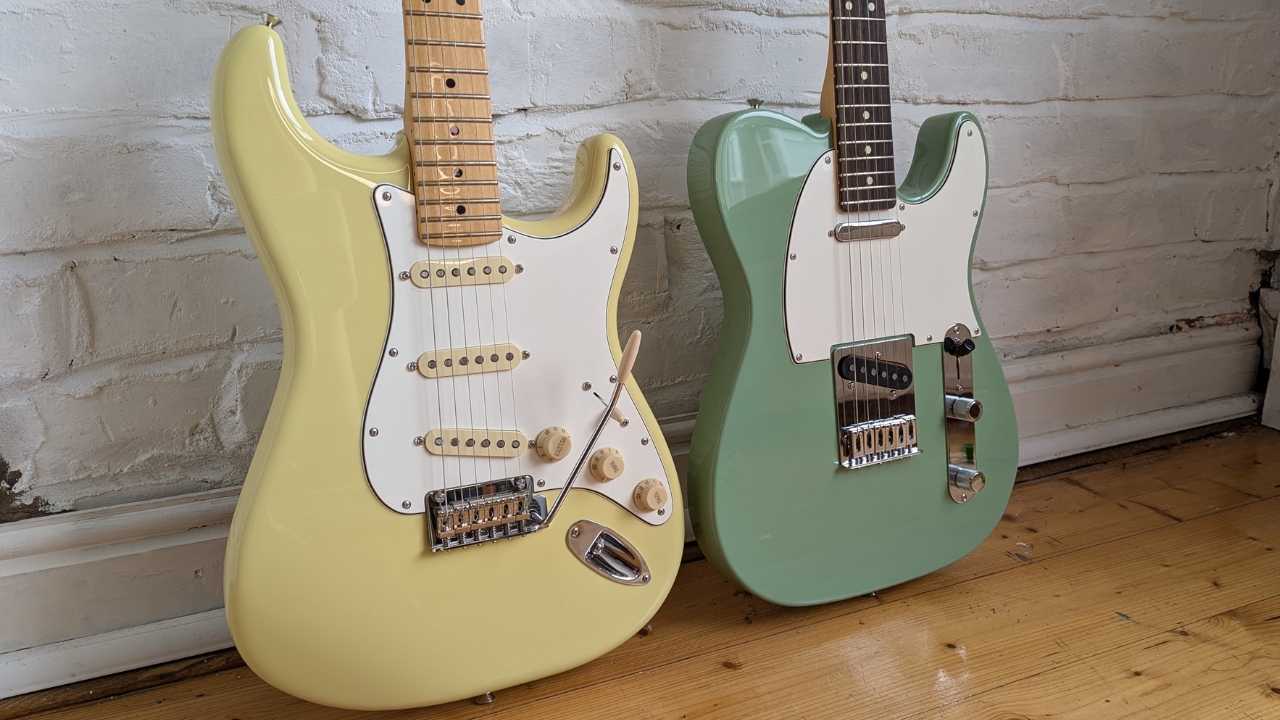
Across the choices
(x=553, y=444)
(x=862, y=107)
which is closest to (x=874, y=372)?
(x=862, y=107)

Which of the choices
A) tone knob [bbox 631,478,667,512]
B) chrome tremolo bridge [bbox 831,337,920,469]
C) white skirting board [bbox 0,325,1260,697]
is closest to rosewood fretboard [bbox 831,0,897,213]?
chrome tremolo bridge [bbox 831,337,920,469]

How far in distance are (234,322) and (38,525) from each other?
291 millimetres

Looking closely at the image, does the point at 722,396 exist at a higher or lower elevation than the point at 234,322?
lower

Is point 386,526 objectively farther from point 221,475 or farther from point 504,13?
point 504,13

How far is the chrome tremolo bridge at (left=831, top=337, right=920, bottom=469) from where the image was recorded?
1006 millimetres

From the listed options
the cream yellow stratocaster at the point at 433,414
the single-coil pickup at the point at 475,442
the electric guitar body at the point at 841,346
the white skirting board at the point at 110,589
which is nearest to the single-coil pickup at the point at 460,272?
the cream yellow stratocaster at the point at 433,414

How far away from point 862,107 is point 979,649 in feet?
2.04

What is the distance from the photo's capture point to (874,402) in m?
1.03

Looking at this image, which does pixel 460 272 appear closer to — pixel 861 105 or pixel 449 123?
pixel 449 123

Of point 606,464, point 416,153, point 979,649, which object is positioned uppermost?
point 416,153

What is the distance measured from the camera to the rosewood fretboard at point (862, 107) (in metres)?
0.96

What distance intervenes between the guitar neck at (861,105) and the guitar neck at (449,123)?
1.29 ft

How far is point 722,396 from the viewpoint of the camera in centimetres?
96

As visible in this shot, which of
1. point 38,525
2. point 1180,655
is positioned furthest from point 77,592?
point 1180,655
